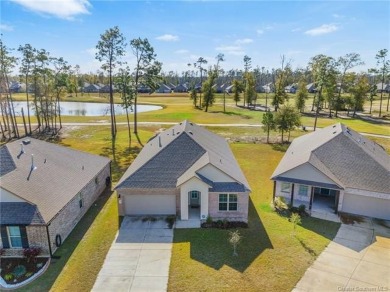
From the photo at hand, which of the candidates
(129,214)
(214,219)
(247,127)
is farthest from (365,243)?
(247,127)

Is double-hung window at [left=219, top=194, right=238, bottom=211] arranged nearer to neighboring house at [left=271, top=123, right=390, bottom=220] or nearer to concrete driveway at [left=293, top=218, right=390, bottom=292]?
neighboring house at [left=271, top=123, right=390, bottom=220]

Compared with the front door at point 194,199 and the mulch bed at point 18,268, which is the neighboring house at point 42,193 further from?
the front door at point 194,199

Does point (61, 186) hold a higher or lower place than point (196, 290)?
higher

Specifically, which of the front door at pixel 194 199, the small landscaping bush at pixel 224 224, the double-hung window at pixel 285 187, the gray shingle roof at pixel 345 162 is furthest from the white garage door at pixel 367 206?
the front door at pixel 194 199

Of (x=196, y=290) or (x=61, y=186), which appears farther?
(x=61, y=186)

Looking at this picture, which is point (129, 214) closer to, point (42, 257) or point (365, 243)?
point (42, 257)

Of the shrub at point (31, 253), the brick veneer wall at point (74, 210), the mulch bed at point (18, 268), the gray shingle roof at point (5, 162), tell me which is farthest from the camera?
the gray shingle roof at point (5, 162)

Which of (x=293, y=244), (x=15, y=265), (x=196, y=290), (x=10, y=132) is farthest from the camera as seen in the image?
(x=10, y=132)

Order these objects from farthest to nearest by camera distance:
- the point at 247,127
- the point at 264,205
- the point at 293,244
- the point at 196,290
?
the point at 247,127 < the point at 264,205 < the point at 293,244 < the point at 196,290

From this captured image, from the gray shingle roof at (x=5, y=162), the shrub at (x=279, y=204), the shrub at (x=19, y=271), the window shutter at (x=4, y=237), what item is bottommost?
the shrub at (x=19, y=271)
